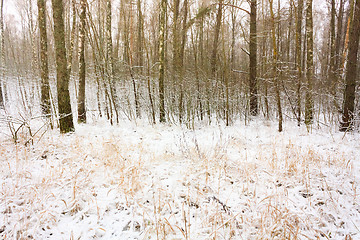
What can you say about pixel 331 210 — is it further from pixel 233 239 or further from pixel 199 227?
pixel 199 227

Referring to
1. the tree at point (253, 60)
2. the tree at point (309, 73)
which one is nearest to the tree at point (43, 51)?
the tree at point (253, 60)

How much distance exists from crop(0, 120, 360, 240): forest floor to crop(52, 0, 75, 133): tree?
1369 mm


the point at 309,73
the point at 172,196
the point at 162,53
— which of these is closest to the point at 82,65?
the point at 162,53

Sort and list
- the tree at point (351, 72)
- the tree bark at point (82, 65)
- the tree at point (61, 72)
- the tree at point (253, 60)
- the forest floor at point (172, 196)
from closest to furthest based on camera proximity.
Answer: the forest floor at point (172, 196)
the tree at point (61, 72)
the tree at point (351, 72)
the tree bark at point (82, 65)
the tree at point (253, 60)

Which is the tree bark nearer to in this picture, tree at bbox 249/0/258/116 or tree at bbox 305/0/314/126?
tree at bbox 249/0/258/116

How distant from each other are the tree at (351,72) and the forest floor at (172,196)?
85.0 inches

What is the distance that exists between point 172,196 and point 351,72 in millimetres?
6876

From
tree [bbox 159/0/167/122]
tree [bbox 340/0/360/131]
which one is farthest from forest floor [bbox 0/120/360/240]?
tree [bbox 159/0/167/122]

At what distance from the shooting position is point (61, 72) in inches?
223

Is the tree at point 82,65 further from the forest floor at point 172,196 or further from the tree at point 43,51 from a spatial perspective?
the forest floor at point 172,196

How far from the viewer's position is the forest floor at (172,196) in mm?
2180

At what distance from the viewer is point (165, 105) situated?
9391 millimetres

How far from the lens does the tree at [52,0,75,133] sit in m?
5.49

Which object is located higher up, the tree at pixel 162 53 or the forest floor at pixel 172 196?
the tree at pixel 162 53
